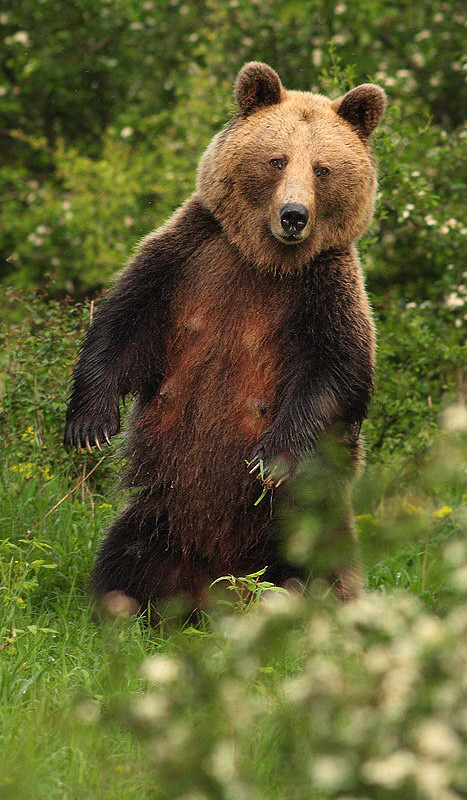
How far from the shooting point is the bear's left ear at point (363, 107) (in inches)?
189

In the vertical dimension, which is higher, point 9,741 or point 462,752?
point 462,752

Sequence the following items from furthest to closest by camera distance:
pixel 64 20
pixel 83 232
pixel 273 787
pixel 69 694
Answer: pixel 64 20 < pixel 83 232 < pixel 69 694 < pixel 273 787

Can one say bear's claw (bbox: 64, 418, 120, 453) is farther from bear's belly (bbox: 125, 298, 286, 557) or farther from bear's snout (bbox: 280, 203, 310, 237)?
bear's snout (bbox: 280, 203, 310, 237)

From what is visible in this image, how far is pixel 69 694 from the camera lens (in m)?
3.54

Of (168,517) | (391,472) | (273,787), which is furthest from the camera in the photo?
(391,472)

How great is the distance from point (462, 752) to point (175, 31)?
1138 cm

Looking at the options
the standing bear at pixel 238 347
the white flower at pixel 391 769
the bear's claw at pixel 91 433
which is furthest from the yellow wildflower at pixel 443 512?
the white flower at pixel 391 769

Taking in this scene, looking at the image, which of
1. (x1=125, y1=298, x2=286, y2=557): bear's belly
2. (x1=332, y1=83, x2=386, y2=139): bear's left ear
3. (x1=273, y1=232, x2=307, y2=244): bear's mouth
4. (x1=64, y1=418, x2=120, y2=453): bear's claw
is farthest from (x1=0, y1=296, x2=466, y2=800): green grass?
(x1=332, y1=83, x2=386, y2=139): bear's left ear

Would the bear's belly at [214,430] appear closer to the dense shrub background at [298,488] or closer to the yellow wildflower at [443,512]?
the dense shrub background at [298,488]

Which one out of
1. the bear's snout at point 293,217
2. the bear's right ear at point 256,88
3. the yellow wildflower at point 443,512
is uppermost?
the bear's right ear at point 256,88

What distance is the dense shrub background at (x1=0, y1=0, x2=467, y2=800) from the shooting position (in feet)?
7.11

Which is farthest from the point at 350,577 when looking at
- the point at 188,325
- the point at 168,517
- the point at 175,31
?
the point at 175,31

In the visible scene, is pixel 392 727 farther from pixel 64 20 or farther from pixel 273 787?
pixel 64 20

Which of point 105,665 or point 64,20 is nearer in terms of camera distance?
point 105,665
